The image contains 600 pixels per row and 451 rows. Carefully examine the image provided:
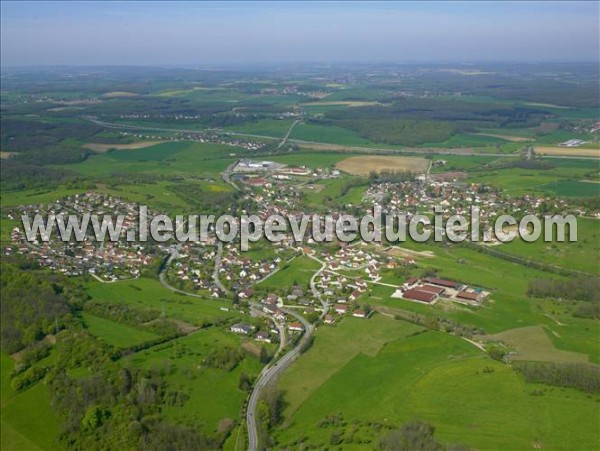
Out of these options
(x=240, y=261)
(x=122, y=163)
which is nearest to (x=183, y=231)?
(x=240, y=261)

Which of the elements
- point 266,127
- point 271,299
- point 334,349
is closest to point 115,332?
point 271,299

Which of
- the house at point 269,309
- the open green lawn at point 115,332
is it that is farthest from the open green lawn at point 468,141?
the open green lawn at point 115,332

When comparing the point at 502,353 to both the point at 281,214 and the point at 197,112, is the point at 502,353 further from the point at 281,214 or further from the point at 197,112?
the point at 197,112

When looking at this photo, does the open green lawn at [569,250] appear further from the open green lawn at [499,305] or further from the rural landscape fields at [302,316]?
the open green lawn at [499,305]

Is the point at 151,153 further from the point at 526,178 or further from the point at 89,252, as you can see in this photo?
the point at 526,178

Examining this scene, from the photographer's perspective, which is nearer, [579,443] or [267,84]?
[579,443]
